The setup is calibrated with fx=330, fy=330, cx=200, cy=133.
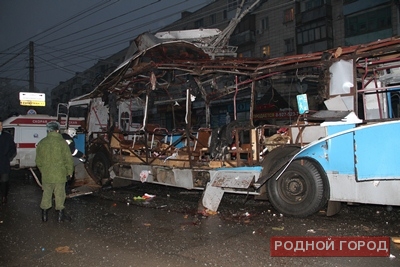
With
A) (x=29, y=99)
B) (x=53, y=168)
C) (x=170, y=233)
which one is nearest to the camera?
(x=170, y=233)

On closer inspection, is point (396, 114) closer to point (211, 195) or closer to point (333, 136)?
point (333, 136)

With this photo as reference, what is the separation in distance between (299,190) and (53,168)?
14.0 feet

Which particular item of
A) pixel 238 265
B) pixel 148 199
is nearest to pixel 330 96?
pixel 238 265

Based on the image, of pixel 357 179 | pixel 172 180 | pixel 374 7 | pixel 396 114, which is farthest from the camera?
pixel 374 7

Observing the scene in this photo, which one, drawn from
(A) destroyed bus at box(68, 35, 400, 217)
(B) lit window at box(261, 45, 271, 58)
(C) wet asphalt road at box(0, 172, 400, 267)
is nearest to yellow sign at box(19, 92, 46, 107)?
(B) lit window at box(261, 45, 271, 58)

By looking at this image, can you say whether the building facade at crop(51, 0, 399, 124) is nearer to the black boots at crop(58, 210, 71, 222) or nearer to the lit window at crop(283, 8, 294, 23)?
the lit window at crop(283, 8, 294, 23)

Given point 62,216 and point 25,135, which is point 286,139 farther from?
point 25,135

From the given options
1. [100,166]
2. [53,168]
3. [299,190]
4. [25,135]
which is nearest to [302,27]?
[25,135]

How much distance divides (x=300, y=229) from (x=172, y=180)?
3.28m

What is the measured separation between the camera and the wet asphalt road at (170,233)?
396 centimetres

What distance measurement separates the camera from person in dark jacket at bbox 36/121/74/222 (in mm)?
5781

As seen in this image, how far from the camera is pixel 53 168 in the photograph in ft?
19.0

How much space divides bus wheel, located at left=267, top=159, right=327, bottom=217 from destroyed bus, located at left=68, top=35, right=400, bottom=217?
0.05 feet

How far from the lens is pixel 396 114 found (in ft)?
22.0
